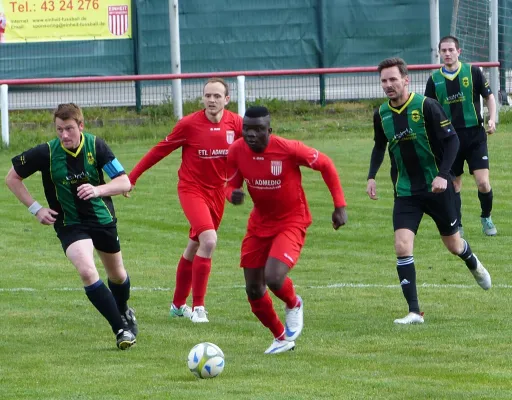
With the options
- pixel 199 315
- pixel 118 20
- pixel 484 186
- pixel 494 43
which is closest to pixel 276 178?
pixel 199 315

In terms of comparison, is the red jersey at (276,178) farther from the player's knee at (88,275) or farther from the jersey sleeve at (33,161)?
the jersey sleeve at (33,161)

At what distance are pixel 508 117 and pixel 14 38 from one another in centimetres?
960

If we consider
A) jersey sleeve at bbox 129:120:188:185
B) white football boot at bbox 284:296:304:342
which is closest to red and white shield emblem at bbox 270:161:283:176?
white football boot at bbox 284:296:304:342

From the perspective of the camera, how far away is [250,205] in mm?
16719

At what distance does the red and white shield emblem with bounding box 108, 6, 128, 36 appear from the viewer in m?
24.2

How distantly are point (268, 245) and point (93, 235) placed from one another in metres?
1.31

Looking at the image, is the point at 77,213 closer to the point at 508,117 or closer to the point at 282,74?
the point at 282,74

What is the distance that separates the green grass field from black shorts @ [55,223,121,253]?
72 centimetres

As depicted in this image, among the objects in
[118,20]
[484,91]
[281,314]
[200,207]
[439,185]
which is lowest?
[281,314]

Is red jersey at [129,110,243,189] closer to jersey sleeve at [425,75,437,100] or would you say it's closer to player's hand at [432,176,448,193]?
player's hand at [432,176,448,193]

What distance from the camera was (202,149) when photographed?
10391 mm

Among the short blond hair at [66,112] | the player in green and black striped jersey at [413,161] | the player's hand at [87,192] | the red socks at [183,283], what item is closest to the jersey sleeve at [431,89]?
the player in green and black striped jersey at [413,161]

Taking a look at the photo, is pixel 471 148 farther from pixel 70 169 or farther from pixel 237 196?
pixel 70 169

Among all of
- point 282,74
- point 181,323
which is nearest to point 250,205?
point 282,74
